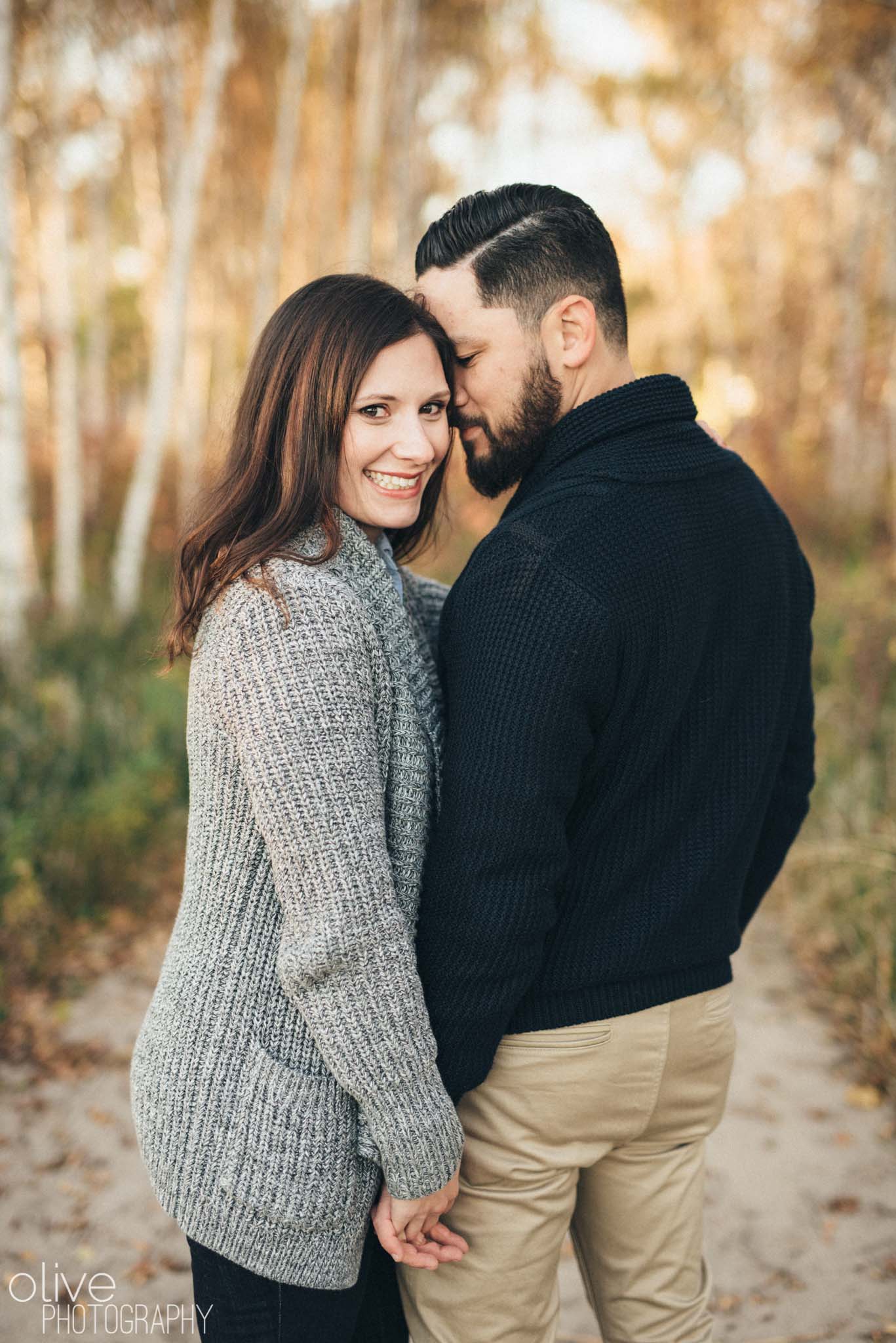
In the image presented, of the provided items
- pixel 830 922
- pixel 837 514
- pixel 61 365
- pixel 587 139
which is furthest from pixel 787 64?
pixel 830 922

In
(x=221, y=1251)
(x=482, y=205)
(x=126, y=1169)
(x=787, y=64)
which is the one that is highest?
(x=787, y=64)

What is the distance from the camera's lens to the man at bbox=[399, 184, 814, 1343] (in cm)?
140

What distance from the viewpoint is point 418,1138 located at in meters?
1.40

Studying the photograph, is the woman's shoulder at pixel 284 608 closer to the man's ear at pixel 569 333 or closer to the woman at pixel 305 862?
the woman at pixel 305 862

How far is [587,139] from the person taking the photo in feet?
63.4

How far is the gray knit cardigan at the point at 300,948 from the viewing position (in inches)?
52.9

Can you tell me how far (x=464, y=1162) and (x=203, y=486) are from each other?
120 centimetres

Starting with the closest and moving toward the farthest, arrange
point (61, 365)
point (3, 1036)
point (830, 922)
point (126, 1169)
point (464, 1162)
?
point (464, 1162) < point (126, 1169) < point (3, 1036) < point (830, 922) < point (61, 365)

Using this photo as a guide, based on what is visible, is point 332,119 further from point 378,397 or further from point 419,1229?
point 419,1229

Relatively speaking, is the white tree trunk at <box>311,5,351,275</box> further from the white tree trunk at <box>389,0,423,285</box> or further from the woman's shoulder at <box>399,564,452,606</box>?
the woman's shoulder at <box>399,564,452,606</box>

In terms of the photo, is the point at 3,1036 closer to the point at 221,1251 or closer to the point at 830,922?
the point at 221,1251

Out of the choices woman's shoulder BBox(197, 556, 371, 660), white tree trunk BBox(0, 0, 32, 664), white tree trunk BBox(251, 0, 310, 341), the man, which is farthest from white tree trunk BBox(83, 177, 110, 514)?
woman's shoulder BBox(197, 556, 371, 660)

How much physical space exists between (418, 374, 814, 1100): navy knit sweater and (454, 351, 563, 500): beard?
5 centimetres

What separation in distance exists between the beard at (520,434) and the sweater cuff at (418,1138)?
102cm
